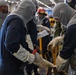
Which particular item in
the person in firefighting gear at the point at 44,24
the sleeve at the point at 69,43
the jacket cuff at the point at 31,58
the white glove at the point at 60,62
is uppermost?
the sleeve at the point at 69,43

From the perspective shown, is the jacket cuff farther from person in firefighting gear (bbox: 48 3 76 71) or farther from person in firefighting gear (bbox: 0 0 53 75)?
person in firefighting gear (bbox: 48 3 76 71)

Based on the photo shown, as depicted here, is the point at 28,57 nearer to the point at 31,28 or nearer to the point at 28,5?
the point at 28,5

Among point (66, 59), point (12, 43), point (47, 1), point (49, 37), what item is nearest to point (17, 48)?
point (12, 43)

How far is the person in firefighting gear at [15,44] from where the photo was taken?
6.84 ft

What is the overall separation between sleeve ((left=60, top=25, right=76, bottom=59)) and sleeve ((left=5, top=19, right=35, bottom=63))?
0.46 meters

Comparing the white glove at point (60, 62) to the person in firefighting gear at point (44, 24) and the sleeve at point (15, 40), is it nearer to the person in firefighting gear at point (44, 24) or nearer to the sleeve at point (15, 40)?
the sleeve at point (15, 40)

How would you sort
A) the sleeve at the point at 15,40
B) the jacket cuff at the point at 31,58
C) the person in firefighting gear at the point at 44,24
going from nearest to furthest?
the sleeve at the point at 15,40 < the jacket cuff at the point at 31,58 < the person in firefighting gear at the point at 44,24

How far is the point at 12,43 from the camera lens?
2062mm

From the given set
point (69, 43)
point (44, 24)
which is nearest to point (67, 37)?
point (69, 43)

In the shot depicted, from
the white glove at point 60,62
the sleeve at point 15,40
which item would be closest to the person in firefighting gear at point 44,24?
the white glove at point 60,62

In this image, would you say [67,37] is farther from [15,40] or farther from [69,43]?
[15,40]

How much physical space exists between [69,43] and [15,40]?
59 centimetres

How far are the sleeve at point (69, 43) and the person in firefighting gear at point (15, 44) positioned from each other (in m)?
0.32

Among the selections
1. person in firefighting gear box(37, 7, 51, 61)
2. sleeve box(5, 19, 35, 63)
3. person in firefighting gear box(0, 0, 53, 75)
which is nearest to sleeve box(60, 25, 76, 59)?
person in firefighting gear box(0, 0, 53, 75)
